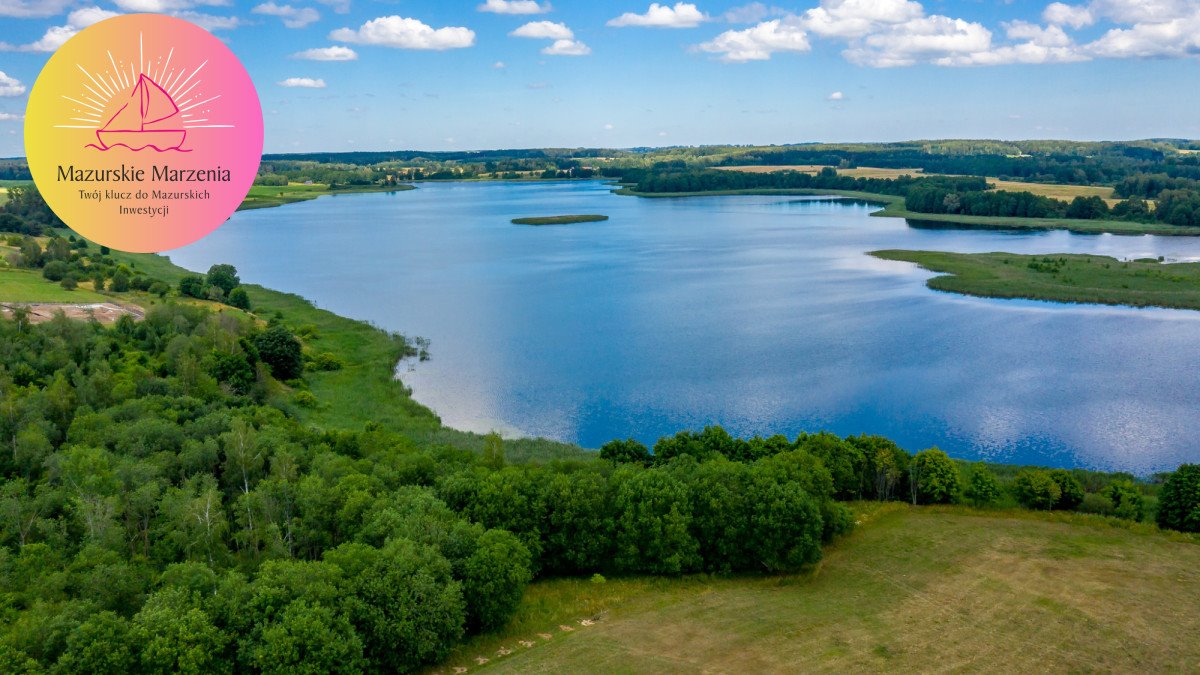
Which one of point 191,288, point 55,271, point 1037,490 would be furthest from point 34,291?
point 1037,490

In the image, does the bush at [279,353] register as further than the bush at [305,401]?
Yes

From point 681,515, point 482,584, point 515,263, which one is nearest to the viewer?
point 482,584

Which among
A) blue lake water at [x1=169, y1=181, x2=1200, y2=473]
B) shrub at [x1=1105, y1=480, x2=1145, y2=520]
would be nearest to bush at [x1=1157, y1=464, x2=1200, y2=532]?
shrub at [x1=1105, y1=480, x2=1145, y2=520]

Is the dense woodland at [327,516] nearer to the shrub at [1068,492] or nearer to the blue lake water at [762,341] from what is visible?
the shrub at [1068,492]

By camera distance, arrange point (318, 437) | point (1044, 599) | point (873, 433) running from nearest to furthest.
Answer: point (1044, 599) → point (318, 437) → point (873, 433)

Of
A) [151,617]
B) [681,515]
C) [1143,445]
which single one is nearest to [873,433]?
[1143,445]

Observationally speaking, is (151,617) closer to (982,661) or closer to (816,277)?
(982,661)

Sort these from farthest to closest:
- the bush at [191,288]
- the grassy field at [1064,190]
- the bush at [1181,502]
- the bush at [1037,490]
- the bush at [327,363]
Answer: the grassy field at [1064,190], the bush at [191,288], the bush at [327,363], the bush at [1037,490], the bush at [1181,502]

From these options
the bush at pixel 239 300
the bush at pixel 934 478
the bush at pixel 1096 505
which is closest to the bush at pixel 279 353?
the bush at pixel 239 300

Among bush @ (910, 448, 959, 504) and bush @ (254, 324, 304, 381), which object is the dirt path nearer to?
bush @ (254, 324, 304, 381)
